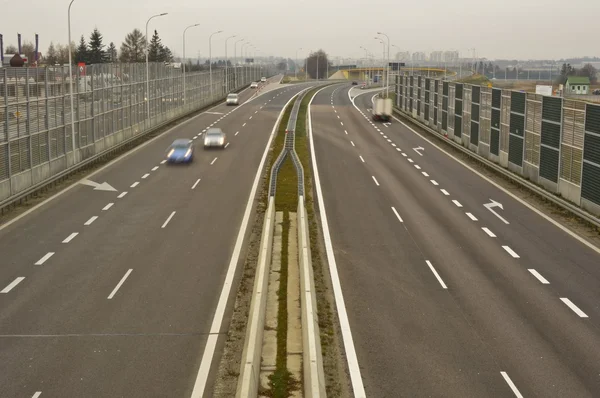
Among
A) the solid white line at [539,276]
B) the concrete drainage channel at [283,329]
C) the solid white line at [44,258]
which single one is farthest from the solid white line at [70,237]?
the solid white line at [539,276]

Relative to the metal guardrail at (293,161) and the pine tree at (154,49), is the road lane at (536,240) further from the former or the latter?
the pine tree at (154,49)

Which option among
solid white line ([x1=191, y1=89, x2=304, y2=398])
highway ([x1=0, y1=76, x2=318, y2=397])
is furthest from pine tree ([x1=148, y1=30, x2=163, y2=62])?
solid white line ([x1=191, y1=89, x2=304, y2=398])

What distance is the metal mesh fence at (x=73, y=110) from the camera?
3203 centimetres

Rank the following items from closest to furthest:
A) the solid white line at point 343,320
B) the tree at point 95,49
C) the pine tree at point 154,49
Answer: the solid white line at point 343,320 → the tree at point 95,49 → the pine tree at point 154,49

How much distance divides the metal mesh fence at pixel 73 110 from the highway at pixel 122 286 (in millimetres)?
2578

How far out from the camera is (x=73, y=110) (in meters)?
40.6

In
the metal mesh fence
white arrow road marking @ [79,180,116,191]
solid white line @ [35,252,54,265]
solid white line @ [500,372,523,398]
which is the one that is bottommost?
solid white line @ [500,372,523,398]

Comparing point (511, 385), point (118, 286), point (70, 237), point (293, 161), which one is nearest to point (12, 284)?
point (118, 286)

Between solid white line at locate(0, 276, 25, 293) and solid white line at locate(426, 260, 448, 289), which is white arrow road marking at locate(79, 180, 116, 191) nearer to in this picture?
solid white line at locate(0, 276, 25, 293)

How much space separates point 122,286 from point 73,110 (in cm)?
2276

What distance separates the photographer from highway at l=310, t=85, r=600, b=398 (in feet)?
48.1

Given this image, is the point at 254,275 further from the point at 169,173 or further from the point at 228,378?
the point at 169,173

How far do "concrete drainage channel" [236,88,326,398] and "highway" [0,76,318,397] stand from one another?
3.50ft

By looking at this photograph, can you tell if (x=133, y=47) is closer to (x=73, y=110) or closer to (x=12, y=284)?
(x=73, y=110)
